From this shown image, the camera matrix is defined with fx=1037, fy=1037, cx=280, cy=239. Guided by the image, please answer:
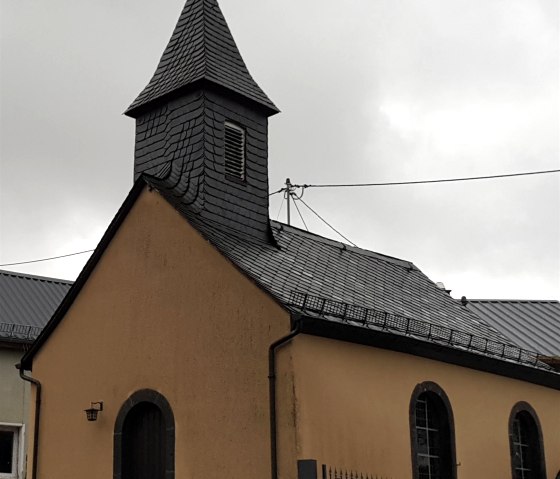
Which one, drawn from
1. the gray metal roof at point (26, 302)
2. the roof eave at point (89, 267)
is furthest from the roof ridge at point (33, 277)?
the roof eave at point (89, 267)

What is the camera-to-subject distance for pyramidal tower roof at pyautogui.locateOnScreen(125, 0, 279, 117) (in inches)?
749

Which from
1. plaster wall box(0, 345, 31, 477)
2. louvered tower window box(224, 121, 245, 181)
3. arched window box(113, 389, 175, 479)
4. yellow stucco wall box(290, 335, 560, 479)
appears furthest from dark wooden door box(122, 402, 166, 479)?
plaster wall box(0, 345, 31, 477)

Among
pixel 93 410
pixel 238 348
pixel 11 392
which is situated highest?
pixel 11 392

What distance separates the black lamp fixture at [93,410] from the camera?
17.1m

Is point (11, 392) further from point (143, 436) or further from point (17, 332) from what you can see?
point (143, 436)

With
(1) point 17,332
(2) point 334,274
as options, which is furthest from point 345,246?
(1) point 17,332

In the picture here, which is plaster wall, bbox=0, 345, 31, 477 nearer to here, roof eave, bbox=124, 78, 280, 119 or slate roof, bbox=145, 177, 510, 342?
roof eave, bbox=124, 78, 280, 119

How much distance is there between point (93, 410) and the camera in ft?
56.1

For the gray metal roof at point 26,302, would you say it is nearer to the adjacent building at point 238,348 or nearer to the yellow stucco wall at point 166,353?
the adjacent building at point 238,348

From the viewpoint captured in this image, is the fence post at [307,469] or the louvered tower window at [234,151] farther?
the louvered tower window at [234,151]

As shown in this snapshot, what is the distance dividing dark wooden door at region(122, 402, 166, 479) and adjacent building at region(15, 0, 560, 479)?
3 cm

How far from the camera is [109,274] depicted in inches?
706

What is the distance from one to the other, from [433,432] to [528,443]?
3.37 metres

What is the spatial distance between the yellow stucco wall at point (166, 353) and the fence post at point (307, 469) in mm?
694
